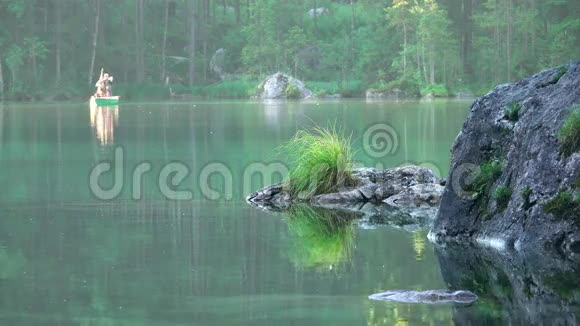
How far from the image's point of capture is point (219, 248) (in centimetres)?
1318

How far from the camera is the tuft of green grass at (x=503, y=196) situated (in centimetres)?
1284

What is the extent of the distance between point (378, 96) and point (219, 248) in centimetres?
6461

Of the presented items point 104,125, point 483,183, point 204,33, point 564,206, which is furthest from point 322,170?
point 204,33

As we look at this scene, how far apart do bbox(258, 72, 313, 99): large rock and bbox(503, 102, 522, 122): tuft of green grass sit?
6225cm

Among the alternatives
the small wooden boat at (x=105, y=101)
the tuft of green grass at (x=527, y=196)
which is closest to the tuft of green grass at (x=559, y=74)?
the tuft of green grass at (x=527, y=196)

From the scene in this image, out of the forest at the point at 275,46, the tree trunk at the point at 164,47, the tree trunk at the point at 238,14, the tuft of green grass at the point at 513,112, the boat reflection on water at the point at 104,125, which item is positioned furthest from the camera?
the tree trunk at the point at 238,14

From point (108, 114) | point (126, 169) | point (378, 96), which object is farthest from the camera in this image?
point (378, 96)

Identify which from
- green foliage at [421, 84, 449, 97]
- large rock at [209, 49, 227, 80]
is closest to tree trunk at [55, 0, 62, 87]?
large rock at [209, 49, 227, 80]

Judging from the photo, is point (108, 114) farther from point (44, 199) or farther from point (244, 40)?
point (244, 40)

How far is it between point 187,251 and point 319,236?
1.83 m

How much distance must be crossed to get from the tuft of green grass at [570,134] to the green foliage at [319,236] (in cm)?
237

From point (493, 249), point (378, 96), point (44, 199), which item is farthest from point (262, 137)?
point (378, 96)

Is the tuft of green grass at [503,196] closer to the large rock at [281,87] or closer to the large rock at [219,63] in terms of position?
the large rock at [281,87]

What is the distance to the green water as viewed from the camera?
9.84 metres
